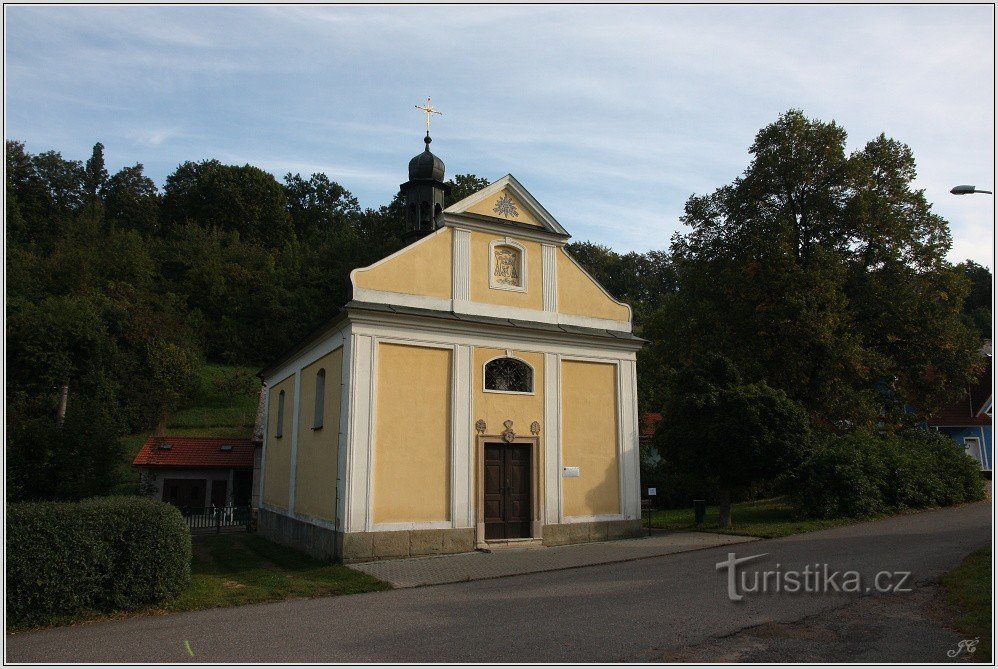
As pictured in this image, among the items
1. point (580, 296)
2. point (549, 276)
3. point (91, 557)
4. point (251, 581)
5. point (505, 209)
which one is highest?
point (505, 209)

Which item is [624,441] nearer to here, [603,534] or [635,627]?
[603,534]

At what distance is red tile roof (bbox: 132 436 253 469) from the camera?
2927 centimetres

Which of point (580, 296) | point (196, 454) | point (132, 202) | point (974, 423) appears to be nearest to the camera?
point (580, 296)

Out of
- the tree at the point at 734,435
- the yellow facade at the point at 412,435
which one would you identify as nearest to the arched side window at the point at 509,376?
the yellow facade at the point at 412,435

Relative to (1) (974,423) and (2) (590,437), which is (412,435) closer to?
(2) (590,437)

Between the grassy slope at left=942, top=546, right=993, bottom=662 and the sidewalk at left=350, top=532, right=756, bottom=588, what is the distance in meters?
4.88

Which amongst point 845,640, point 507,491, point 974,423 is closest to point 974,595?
point 845,640

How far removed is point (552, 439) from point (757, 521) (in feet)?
20.7

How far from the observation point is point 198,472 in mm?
29812

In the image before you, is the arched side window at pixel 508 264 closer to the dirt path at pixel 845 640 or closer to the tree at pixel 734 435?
the tree at pixel 734 435

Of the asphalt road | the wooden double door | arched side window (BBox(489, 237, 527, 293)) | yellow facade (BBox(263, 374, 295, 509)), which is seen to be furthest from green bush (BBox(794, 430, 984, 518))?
yellow facade (BBox(263, 374, 295, 509))

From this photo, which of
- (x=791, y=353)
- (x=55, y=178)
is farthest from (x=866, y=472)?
(x=55, y=178)

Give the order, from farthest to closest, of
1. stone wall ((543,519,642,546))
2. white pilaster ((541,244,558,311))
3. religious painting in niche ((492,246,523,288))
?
white pilaster ((541,244,558,311))
religious painting in niche ((492,246,523,288))
stone wall ((543,519,642,546))

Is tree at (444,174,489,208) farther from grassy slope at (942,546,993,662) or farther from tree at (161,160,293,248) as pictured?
grassy slope at (942,546,993,662)
